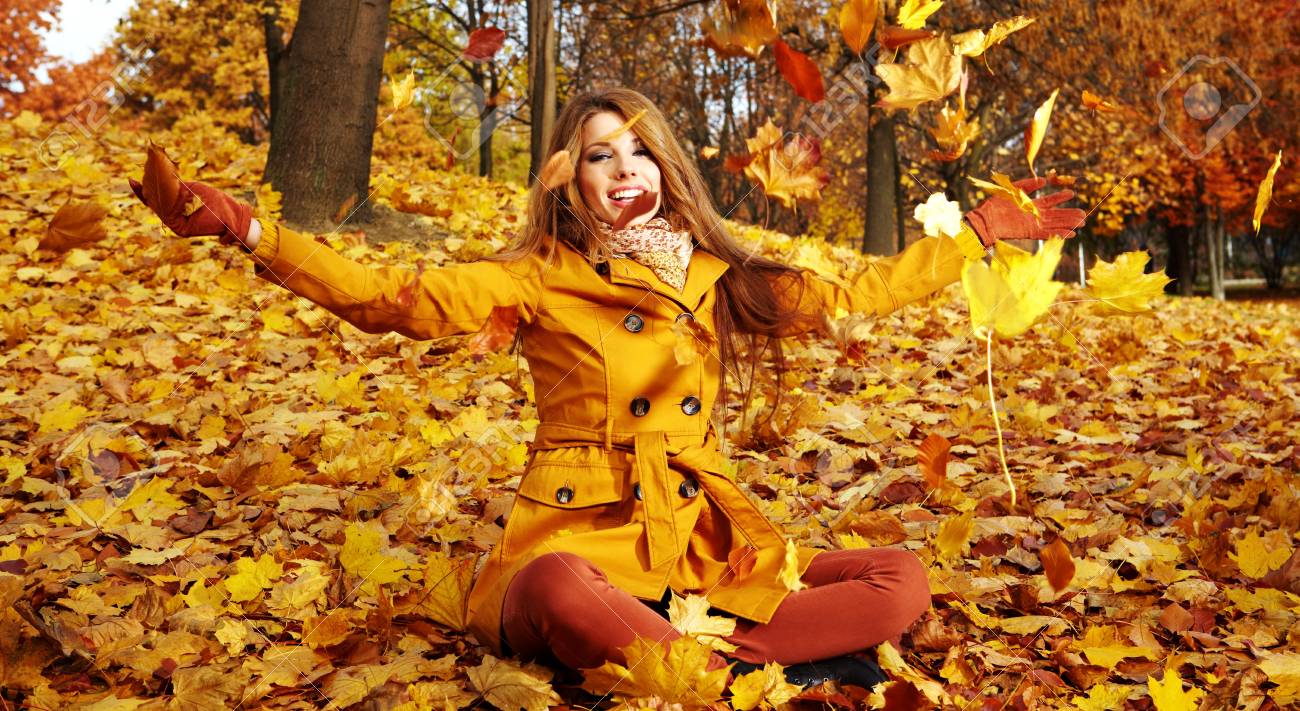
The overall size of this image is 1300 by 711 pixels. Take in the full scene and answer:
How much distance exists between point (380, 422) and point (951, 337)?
3.44 m

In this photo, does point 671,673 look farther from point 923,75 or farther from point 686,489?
point 923,75

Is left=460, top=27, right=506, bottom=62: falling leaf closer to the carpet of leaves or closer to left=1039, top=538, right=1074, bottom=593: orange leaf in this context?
the carpet of leaves

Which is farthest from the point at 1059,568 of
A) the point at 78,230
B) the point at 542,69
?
the point at 542,69

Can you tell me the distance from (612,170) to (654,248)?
0.74 ft

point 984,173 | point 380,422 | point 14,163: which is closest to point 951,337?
point 380,422

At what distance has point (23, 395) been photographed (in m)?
3.54

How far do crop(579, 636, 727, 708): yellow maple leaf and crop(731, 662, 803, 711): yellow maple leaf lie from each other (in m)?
0.07

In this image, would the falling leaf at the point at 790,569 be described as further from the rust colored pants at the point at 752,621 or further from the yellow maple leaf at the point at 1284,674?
the yellow maple leaf at the point at 1284,674

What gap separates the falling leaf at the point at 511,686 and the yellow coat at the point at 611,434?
0.11m

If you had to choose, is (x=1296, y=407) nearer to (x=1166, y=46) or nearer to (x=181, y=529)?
(x=181, y=529)

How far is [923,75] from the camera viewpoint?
1767 mm

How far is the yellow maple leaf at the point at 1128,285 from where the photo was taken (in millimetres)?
1680

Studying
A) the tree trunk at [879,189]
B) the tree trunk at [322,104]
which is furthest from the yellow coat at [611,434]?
the tree trunk at [879,189]

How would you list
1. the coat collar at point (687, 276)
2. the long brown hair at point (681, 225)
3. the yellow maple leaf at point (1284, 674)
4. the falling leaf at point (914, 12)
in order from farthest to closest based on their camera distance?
the long brown hair at point (681, 225)
the coat collar at point (687, 276)
the yellow maple leaf at point (1284, 674)
the falling leaf at point (914, 12)
